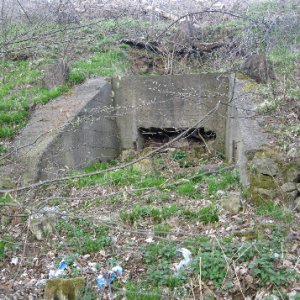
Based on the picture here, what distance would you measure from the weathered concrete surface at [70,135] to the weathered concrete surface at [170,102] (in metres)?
0.38

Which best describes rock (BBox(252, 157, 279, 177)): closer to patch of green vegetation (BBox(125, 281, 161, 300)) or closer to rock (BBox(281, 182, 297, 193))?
rock (BBox(281, 182, 297, 193))

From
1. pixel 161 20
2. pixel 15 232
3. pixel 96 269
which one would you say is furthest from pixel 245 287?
pixel 161 20

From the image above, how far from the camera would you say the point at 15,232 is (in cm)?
590

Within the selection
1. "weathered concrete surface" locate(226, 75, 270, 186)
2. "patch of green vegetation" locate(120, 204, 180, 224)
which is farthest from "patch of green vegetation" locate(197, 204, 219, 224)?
"weathered concrete surface" locate(226, 75, 270, 186)

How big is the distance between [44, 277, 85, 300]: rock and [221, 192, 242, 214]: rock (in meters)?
2.16

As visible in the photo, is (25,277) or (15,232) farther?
(15,232)

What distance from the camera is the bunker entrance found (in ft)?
34.5

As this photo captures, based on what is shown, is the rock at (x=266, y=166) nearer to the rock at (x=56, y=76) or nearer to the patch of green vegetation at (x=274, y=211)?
the patch of green vegetation at (x=274, y=211)

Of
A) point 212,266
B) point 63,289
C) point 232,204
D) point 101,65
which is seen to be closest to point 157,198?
point 232,204

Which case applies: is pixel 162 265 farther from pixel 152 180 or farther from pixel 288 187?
pixel 152 180

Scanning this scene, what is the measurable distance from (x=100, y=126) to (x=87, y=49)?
3.89 m

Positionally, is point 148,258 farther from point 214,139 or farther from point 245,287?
point 214,139

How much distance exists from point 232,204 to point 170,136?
5199mm

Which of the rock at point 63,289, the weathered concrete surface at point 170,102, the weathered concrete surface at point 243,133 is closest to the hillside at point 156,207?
the rock at point 63,289
